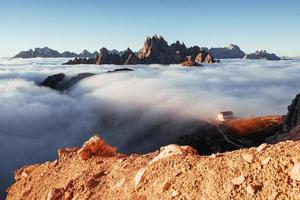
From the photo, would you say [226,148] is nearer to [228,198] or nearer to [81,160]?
[81,160]

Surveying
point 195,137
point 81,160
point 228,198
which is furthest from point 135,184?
point 195,137

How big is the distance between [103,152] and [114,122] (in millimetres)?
174417

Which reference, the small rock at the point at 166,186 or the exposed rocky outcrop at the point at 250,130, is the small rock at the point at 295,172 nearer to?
the small rock at the point at 166,186

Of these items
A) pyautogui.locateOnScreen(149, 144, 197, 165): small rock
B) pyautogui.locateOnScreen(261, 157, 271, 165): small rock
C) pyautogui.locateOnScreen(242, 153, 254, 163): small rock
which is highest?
pyautogui.locateOnScreen(261, 157, 271, 165): small rock

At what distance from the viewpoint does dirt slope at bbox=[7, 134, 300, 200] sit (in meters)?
11.1

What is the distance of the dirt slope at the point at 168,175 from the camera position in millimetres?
11133

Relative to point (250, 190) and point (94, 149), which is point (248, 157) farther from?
point (94, 149)

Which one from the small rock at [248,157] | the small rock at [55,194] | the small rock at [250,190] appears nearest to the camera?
the small rock at [250,190]

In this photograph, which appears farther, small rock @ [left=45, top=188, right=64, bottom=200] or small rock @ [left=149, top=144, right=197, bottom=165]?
small rock @ [left=45, top=188, right=64, bottom=200]

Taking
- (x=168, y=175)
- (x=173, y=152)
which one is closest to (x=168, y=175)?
(x=168, y=175)

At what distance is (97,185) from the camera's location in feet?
54.7

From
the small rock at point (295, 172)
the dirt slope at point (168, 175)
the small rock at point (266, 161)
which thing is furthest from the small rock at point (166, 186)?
the small rock at point (295, 172)

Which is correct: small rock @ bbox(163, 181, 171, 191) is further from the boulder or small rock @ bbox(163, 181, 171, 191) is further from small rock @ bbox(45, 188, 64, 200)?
the boulder

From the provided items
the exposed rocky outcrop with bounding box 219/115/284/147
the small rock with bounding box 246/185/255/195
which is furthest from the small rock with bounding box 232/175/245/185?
the exposed rocky outcrop with bounding box 219/115/284/147
